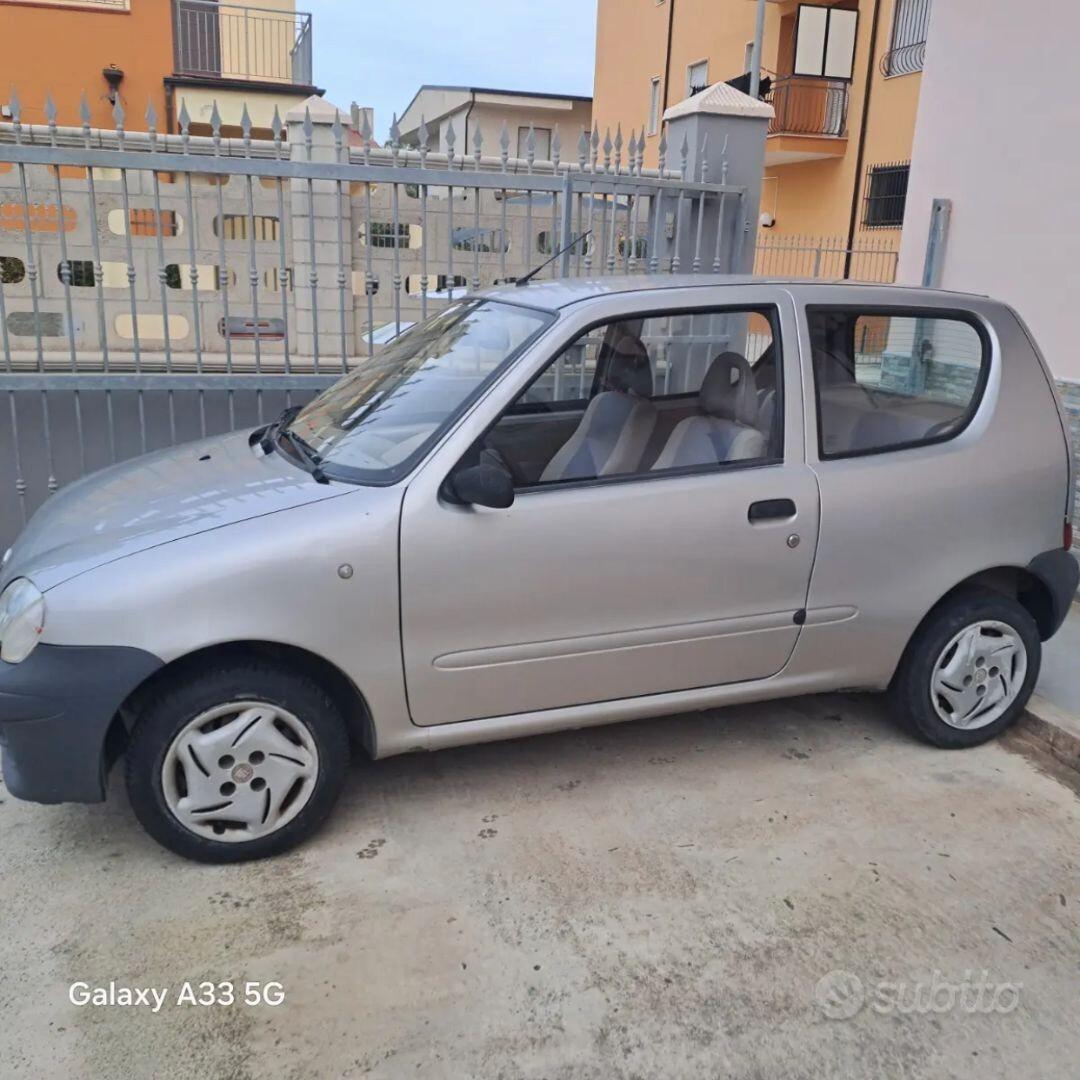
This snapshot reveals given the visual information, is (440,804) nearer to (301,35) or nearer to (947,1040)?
(947,1040)

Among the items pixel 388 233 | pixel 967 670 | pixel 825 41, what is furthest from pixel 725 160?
pixel 825 41

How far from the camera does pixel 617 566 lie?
10.9 feet

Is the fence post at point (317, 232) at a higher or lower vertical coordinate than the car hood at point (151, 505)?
higher

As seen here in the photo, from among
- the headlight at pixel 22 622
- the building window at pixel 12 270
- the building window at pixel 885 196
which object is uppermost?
the building window at pixel 885 196

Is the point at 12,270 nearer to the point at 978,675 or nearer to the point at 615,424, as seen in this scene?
the point at 615,424

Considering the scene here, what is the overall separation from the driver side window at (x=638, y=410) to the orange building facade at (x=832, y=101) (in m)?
14.4

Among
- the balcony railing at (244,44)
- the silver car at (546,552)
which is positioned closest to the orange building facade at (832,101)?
the balcony railing at (244,44)

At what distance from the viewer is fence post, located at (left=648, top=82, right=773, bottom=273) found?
21.4ft

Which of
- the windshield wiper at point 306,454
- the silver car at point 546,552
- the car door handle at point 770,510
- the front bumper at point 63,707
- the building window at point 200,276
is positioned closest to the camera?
the front bumper at point 63,707

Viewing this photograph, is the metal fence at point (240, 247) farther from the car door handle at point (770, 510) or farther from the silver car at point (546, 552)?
the car door handle at point (770, 510)

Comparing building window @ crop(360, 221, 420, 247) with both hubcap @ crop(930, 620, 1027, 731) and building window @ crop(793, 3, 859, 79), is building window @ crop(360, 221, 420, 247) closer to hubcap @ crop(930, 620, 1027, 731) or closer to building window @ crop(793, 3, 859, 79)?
hubcap @ crop(930, 620, 1027, 731)

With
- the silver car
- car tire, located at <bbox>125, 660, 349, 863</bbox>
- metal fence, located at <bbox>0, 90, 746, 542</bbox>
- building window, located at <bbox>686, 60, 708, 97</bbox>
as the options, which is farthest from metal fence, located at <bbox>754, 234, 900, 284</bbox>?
car tire, located at <bbox>125, 660, 349, 863</bbox>

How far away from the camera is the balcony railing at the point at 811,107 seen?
20719 mm

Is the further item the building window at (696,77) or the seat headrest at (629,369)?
the building window at (696,77)
